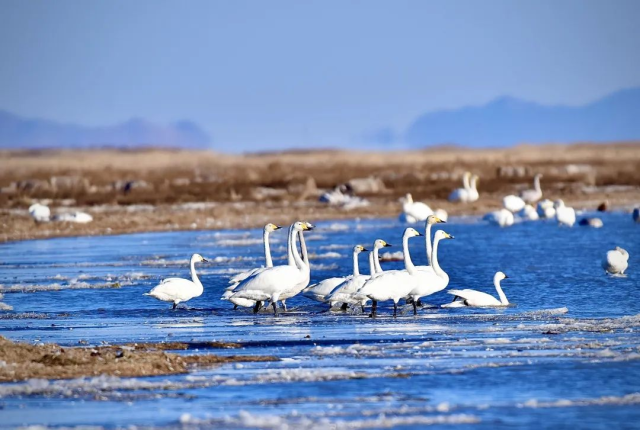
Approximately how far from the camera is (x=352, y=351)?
11812 mm

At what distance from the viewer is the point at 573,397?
946 centimetres

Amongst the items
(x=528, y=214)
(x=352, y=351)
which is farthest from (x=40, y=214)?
(x=352, y=351)

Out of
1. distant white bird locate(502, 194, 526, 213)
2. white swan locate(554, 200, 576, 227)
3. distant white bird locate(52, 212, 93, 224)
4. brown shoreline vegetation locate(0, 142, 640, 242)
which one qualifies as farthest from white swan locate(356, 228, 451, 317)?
distant white bird locate(502, 194, 526, 213)

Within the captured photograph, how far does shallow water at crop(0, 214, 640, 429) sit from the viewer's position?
8.95 meters

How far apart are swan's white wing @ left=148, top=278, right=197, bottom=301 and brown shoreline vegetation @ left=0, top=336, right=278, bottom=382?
14.1 ft

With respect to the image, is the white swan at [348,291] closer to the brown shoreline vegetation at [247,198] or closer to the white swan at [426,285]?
the white swan at [426,285]

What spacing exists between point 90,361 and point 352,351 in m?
2.73

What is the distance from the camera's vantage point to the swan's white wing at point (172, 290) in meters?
16.0

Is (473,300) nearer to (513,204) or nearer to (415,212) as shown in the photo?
(415,212)

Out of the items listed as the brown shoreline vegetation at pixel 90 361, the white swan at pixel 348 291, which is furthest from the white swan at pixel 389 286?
the brown shoreline vegetation at pixel 90 361

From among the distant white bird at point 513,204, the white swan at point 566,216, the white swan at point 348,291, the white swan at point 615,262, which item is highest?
the distant white bird at point 513,204

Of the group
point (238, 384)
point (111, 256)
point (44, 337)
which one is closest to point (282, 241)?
point (111, 256)

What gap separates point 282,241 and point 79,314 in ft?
54.8

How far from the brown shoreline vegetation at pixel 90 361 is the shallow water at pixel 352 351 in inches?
14.2
